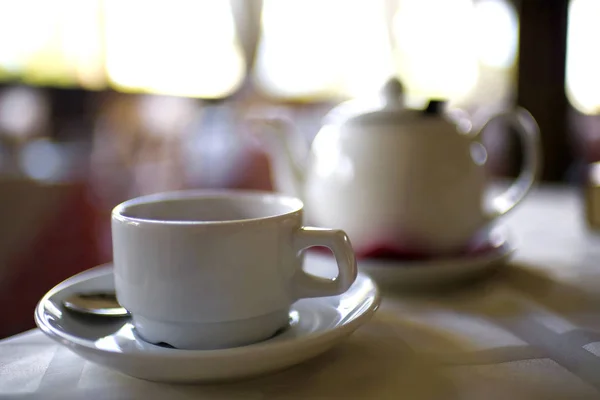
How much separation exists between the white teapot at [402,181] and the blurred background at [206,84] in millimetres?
83

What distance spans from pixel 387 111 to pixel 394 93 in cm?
4

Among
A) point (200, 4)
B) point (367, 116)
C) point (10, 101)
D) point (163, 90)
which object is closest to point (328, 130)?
point (367, 116)

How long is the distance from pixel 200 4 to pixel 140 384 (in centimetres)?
349

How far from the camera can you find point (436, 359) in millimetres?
323

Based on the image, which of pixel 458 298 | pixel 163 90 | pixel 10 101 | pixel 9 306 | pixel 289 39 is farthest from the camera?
pixel 289 39

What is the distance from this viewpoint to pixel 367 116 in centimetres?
51

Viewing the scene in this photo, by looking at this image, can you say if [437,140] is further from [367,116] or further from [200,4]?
[200,4]

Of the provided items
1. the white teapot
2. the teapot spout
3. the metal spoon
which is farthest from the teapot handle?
the metal spoon

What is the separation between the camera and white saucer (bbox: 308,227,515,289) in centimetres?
44

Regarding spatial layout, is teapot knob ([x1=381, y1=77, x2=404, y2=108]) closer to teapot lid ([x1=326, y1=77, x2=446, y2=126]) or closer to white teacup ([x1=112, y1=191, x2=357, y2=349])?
teapot lid ([x1=326, y1=77, x2=446, y2=126])

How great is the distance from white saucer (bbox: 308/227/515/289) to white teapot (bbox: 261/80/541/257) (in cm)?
2

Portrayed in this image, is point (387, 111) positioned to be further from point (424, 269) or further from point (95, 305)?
point (95, 305)

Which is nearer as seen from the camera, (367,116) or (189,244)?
(189,244)

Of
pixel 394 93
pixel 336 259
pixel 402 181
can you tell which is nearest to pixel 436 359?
pixel 336 259
